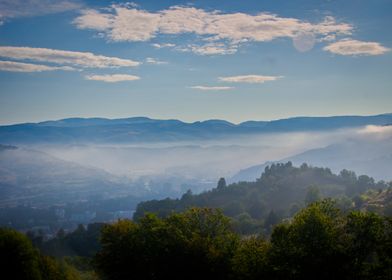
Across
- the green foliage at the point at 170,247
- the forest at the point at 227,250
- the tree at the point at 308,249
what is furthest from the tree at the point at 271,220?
the tree at the point at 308,249

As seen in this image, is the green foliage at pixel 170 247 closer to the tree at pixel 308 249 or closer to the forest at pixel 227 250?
the forest at pixel 227 250

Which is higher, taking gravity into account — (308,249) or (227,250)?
(308,249)

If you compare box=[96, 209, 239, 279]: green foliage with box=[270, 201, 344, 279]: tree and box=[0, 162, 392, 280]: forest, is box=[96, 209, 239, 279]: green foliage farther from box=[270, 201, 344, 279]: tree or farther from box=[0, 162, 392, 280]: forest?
box=[270, 201, 344, 279]: tree

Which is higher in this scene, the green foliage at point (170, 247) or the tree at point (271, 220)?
the green foliage at point (170, 247)

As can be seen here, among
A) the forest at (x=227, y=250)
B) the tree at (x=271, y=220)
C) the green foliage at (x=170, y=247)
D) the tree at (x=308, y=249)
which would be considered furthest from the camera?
the tree at (x=271, y=220)

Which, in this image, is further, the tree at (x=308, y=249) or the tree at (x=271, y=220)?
the tree at (x=271, y=220)

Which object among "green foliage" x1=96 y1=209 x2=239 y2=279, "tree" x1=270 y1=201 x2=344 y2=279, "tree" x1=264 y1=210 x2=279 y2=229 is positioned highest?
"tree" x1=270 y1=201 x2=344 y2=279

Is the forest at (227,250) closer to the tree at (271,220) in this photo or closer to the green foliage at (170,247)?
the green foliage at (170,247)

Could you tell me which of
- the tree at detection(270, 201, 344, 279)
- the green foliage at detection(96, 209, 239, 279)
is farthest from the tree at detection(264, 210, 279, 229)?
the tree at detection(270, 201, 344, 279)

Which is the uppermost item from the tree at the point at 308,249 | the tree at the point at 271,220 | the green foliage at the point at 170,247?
the tree at the point at 308,249

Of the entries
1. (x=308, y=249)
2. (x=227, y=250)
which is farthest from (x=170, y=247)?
(x=308, y=249)

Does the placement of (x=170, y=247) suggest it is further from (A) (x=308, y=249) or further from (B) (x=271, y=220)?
(B) (x=271, y=220)

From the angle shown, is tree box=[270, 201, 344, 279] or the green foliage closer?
tree box=[270, 201, 344, 279]

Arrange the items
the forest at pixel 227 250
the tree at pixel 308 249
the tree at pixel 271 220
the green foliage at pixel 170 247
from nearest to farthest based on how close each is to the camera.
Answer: the tree at pixel 308 249, the forest at pixel 227 250, the green foliage at pixel 170 247, the tree at pixel 271 220
